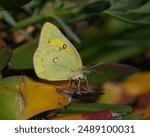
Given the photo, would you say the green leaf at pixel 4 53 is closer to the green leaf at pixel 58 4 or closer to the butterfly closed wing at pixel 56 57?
the butterfly closed wing at pixel 56 57

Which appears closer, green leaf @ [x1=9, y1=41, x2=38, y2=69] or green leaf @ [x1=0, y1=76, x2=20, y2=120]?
green leaf @ [x1=0, y1=76, x2=20, y2=120]

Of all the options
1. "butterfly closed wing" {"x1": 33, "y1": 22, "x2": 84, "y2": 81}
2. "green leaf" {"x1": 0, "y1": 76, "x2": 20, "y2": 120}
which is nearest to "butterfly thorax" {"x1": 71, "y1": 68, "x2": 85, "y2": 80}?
"butterfly closed wing" {"x1": 33, "y1": 22, "x2": 84, "y2": 81}

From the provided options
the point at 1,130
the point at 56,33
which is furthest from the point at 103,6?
the point at 1,130

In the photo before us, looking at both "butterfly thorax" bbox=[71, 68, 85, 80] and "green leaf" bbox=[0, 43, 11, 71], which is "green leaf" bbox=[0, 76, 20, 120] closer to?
"green leaf" bbox=[0, 43, 11, 71]

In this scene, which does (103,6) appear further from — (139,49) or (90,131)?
(139,49)

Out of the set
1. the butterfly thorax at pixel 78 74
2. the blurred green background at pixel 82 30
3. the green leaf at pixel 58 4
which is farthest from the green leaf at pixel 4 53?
the green leaf at pixel 58 4

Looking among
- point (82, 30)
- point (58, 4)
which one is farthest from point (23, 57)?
point (82, 30)
